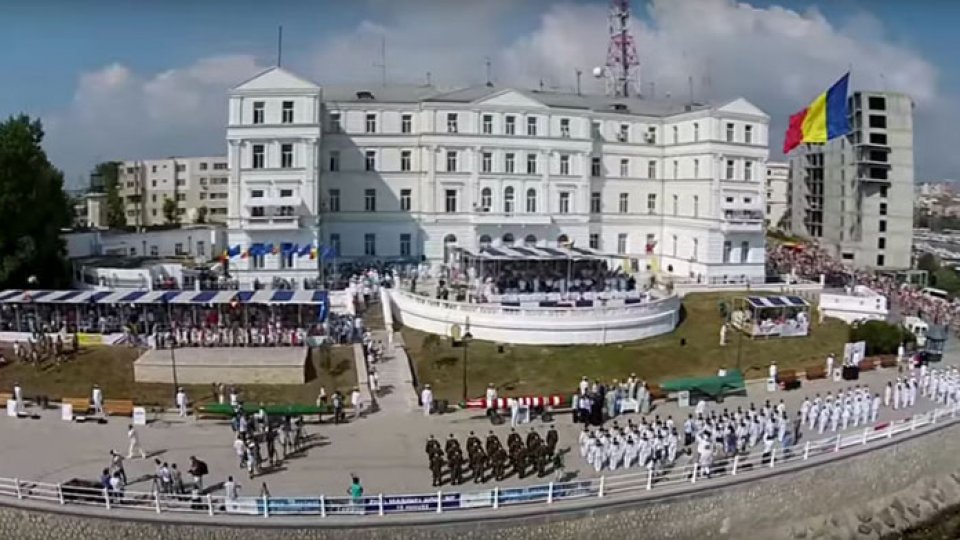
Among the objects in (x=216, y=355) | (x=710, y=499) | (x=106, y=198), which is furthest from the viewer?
(x=106, y=198)

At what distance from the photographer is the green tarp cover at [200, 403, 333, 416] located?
28905mm

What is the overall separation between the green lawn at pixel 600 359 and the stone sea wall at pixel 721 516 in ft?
27.3

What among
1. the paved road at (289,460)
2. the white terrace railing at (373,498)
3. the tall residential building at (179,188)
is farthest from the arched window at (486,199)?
the tall residential building at (179,188)

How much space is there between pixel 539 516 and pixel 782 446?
9.52m

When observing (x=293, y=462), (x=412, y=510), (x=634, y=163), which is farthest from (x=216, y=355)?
(x=634, y=163)

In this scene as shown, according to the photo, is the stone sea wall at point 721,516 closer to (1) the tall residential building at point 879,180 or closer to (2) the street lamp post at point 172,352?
(2) the street lamp post at point 172,352

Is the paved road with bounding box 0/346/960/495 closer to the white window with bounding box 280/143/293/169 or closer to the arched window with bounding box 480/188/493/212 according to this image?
the white window with bounding box 280/143/293/169

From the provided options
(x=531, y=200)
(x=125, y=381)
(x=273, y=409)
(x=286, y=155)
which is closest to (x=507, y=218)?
(x=531, y=200)

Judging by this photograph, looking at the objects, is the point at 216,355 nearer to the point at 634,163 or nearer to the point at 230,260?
the point at 230,260

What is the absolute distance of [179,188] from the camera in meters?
115

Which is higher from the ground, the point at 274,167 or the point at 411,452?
the point at 274,167

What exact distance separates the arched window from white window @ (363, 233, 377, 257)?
7481 millimetres

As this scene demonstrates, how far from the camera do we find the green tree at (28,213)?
157 ft

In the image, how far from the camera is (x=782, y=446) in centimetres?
2784
